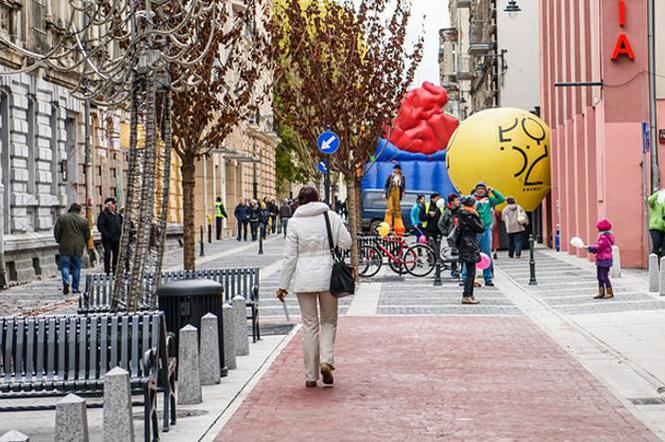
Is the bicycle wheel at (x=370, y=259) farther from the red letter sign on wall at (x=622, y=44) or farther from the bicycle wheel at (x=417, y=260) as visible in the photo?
the red letter sign on wall at (x=622, y=44)

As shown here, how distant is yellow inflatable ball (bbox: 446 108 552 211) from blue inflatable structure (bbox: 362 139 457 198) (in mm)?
13386

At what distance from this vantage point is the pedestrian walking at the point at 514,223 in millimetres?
35750

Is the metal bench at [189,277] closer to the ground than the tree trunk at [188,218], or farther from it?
closer to the ground

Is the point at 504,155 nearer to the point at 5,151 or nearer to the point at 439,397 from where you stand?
the point at 5,151

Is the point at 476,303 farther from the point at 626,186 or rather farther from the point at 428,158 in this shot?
the point at 428,158

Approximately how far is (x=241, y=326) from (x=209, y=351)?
231cm

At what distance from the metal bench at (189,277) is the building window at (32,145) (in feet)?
45.0

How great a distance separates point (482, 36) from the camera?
7044 cm

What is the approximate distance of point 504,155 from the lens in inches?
Result: 1451

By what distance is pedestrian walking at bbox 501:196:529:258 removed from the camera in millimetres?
35750

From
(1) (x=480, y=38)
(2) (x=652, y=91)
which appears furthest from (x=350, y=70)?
(1) (x=480, y=38)

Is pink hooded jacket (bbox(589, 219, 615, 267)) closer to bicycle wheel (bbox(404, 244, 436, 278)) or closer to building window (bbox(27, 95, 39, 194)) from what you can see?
bicycle wheel (bbox(404, 244, 436, 278))

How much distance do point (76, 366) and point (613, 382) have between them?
4959 mm

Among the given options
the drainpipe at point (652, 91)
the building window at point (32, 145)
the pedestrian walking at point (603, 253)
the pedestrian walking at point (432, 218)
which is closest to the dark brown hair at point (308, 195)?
the pedestrian walking at point (603, 253)
